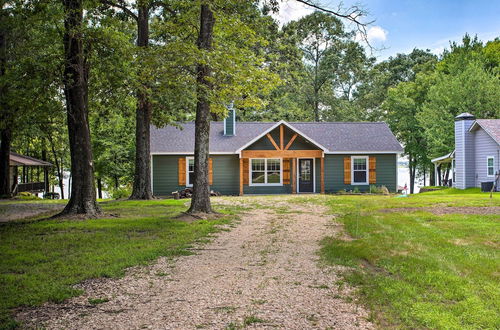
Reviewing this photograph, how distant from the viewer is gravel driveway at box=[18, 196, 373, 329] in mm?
4133

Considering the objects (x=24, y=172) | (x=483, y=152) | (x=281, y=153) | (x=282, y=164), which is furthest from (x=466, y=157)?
(x=24, y=172)

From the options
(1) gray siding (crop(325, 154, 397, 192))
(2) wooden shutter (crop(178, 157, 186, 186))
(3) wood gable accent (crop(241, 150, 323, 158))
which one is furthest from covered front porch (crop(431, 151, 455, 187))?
Answer: (2) wooden shutter (crop(178, 157, 186, 186))

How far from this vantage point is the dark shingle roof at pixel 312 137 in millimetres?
24672

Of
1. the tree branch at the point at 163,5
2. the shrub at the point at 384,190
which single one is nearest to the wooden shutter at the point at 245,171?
the shrub at the point at 384,190

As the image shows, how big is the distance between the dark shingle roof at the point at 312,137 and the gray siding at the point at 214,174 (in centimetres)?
61

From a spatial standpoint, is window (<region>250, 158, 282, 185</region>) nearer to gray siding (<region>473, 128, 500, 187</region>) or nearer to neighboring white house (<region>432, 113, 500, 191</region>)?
neighboring white house (<region>432, 113, 500, 191</region>)

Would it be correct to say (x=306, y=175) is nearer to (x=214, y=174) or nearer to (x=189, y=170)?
(x=214, y=174)

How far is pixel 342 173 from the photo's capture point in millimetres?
25125

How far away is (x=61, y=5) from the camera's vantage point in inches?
458

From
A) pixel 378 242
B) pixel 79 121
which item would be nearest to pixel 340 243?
pixel 378 242

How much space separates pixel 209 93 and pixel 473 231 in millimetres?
7240

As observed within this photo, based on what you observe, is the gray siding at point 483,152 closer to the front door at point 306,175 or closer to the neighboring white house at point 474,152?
the neighboring white house at point 474,152

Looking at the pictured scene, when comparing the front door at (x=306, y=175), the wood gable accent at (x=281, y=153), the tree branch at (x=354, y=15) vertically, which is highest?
the tree branch at (x=354, y=15)

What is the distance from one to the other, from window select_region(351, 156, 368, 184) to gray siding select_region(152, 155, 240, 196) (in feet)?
21.9
